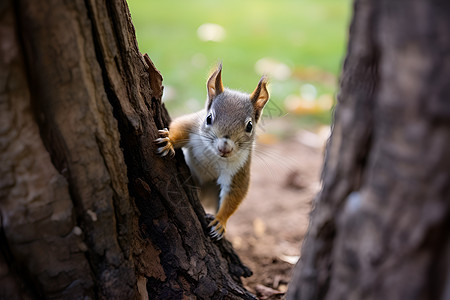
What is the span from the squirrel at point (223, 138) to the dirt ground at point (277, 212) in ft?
0.49

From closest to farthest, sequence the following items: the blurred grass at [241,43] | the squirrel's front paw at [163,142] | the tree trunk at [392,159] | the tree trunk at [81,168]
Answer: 1. the tree trunk at [392,159]
2. the tree trunk at [81,168]
3. the squirrel's front paw at [163,142]
4. the blurred grass at [241,43]

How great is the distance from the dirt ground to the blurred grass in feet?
1.66

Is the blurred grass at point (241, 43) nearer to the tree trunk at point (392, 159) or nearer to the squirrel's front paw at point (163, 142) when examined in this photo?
the squirrel's front paw at point (163, 142)

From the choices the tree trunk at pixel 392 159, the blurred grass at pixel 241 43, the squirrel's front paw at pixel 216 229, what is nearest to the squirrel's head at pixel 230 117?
the squirrel's front paw at pixel 216 229

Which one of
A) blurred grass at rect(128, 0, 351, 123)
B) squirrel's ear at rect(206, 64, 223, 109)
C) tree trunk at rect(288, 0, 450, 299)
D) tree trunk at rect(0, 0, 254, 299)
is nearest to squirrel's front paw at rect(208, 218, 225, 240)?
tree trunk at rect(0, 0, 254, 299)

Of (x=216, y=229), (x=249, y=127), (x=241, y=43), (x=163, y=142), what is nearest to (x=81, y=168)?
(x=163, y=142)

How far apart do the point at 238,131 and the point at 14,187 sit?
101cm

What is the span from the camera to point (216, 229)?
1696mm

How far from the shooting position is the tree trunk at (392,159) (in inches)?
29.4

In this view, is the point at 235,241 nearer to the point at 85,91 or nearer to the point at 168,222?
the point at 168,222

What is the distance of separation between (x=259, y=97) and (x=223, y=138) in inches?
12.7

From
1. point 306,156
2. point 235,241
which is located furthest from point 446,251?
point 306,156

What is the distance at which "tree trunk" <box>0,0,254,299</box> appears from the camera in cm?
103

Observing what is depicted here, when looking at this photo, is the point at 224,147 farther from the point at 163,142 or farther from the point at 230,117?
the point at 163,142
